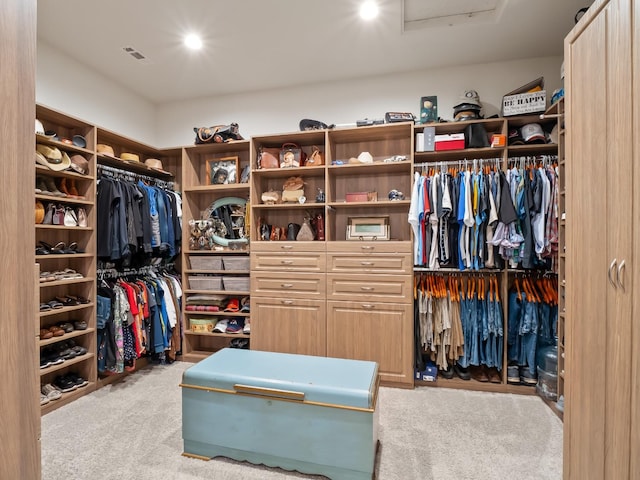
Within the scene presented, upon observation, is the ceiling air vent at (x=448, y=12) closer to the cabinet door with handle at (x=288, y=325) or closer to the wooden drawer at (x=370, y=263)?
the wooden drawer at (x=370, y=263)

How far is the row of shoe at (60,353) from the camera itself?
2438mm

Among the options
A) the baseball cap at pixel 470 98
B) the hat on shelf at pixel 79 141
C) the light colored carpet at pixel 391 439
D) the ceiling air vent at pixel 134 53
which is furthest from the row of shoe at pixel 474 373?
the ceiling air vent at pixel 134 53

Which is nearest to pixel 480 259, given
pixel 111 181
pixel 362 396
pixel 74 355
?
pixel 362 396

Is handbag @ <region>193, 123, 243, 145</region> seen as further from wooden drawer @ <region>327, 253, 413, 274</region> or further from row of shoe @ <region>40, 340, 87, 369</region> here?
row of shoe @ <region>40, 340, 87, 369</region>

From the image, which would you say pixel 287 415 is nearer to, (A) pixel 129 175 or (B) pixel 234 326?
(B) pixel 234 326

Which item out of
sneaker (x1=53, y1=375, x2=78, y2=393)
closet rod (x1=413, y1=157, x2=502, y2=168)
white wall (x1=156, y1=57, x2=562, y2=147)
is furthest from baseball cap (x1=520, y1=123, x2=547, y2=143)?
sneaker (x1=53, y1=375, x2=78, y2=393)

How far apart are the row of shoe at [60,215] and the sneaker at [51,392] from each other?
1.26 metres

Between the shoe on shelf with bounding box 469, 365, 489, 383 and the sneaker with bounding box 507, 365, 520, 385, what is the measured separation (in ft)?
0.58

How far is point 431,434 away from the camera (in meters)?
2.13

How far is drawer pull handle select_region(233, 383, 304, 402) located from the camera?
167 centimetres

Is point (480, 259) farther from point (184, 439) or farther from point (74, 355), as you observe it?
point (74, 355)

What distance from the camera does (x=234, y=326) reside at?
11.0 ft

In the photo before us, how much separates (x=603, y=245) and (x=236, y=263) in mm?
2898

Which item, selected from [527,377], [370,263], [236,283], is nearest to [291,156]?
[370,263]
